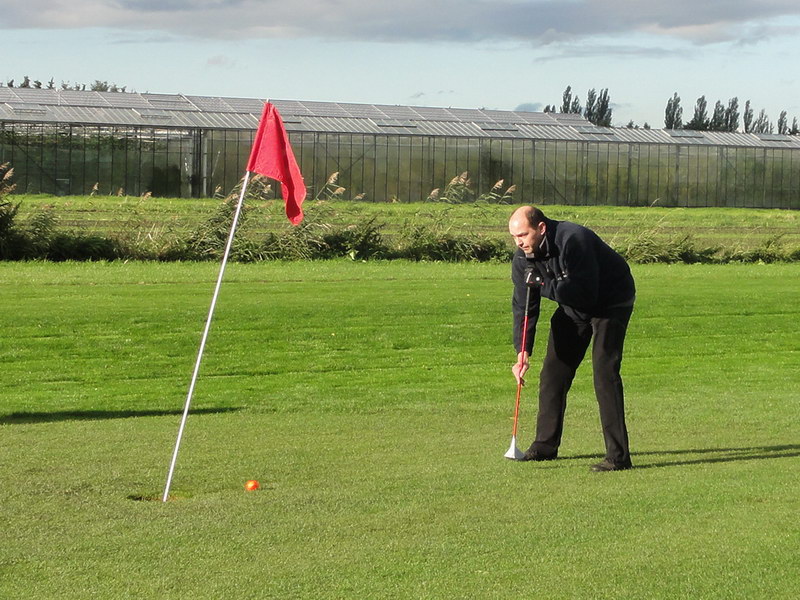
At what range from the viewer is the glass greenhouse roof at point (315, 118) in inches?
2096

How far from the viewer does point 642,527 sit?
6.26 meters

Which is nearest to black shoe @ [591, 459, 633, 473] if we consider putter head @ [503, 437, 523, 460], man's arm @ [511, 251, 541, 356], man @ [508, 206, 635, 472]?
man @ [508, 206, 635, 472]

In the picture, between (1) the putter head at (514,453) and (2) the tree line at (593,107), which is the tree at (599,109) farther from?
(1) the putter head at (514,453)

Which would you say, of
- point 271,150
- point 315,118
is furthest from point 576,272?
point 315,118

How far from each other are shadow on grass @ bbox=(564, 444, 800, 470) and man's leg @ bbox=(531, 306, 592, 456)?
270 mm

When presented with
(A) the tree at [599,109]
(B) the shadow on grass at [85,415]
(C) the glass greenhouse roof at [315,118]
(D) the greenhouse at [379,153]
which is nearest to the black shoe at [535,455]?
(B) the shadow on grass at [85,415]

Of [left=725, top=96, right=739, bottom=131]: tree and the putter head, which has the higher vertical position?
[left=725, top=96, right=739, bottom=131]: tree

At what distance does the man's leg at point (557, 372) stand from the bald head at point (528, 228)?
0.80 meters

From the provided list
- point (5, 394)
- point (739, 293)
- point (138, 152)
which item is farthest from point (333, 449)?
point (138, 152)

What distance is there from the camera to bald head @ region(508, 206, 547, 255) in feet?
25.1

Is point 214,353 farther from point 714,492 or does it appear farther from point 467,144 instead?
point 467,144

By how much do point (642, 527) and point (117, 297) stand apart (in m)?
15.5

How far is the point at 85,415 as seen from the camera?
11328 mm

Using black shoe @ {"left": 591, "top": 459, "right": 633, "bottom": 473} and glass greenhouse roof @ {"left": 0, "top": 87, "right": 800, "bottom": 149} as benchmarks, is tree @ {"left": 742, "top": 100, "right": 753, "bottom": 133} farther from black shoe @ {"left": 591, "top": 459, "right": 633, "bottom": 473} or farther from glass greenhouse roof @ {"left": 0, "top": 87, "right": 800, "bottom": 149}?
black shoe @ {"left": 591, "top": 459, "right": 633, "bottom": 473}
